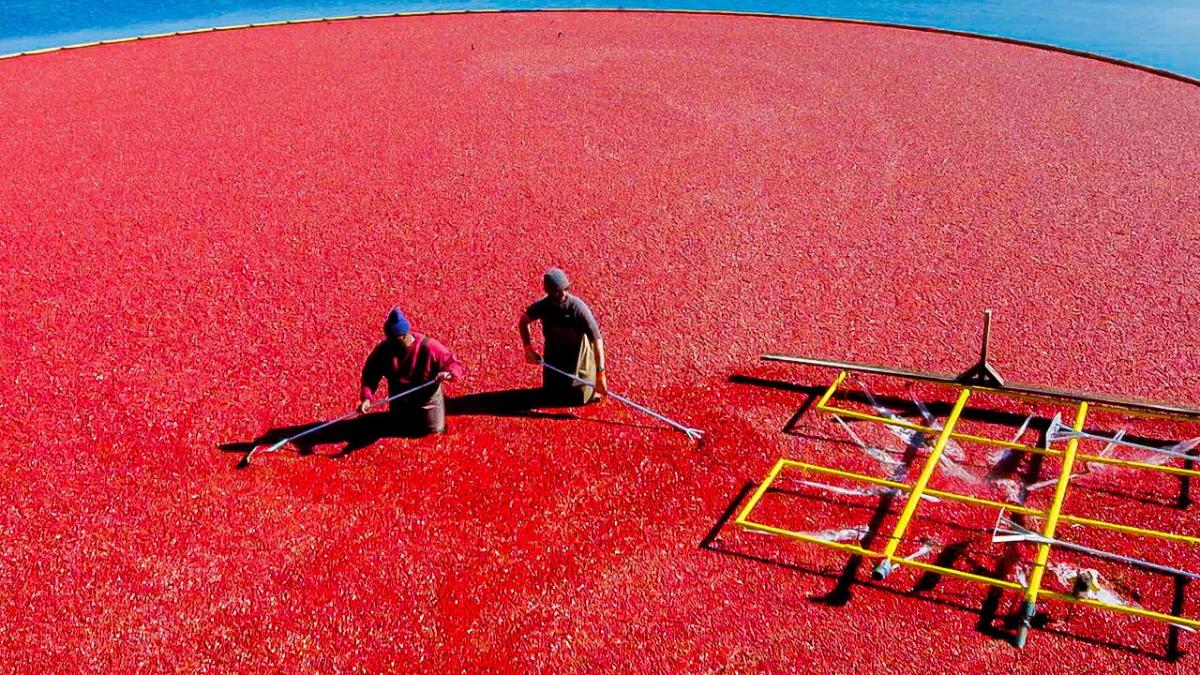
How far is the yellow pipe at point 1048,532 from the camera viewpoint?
5562mm

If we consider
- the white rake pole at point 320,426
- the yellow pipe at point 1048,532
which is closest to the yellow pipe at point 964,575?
the yellow pipe at point 1048,532

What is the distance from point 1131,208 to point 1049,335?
4172 mm

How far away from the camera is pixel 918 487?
6.48 m

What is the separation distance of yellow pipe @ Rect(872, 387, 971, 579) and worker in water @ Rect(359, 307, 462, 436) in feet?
11.9

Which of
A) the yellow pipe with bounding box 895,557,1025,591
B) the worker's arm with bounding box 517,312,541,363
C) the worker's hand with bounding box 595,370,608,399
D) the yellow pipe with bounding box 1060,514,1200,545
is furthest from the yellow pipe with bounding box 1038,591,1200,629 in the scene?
the worker's arm with bounding box 517,312,541,363

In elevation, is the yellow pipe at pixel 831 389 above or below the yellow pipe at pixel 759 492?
above

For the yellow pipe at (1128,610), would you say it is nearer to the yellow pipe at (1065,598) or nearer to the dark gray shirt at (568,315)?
the yellow pipe at (1065,598)

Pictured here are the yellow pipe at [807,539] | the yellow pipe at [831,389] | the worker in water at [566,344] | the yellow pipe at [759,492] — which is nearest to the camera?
the yellow pipe at [807,539]

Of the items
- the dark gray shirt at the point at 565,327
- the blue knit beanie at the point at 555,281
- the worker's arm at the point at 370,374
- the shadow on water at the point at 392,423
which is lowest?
the shadow on water at the point at 392,423

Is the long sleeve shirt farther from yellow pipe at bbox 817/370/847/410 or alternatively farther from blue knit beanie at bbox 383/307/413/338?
yellow pipe at bbox 817/370/847/410

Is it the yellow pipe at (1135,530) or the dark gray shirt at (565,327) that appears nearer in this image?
the yellow pipe at (1135,530)

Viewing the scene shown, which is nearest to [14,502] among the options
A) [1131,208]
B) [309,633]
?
[309,633]

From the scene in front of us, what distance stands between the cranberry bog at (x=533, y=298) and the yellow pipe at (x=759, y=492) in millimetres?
179

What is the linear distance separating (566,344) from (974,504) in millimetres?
3550
